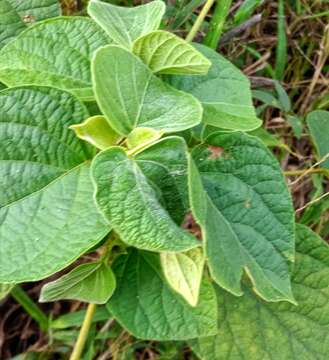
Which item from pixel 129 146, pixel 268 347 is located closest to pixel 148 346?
pixel 268 347

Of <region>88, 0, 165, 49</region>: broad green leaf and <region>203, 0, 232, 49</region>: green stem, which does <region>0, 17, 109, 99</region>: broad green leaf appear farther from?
<region>203, 0, 232, 49</region>: green stem

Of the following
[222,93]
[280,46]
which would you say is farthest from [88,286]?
[280,46]

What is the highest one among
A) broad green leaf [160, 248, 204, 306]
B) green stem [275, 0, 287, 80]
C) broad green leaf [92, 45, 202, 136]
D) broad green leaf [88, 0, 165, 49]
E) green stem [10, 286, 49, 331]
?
broad green leaf [88, 0, 165, 49]

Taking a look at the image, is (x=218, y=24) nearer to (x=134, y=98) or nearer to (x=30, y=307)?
(x=134, y=98)

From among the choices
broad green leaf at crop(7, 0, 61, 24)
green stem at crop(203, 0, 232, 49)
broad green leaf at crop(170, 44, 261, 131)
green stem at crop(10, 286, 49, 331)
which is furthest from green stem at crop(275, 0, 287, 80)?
green stem at crop(10, 286, 49, 331)

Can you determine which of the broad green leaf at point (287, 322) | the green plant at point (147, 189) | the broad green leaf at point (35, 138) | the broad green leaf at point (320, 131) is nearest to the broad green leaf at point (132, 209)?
the green plant at point (147, 189)

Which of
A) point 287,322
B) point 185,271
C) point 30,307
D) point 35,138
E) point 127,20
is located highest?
point 127,20
